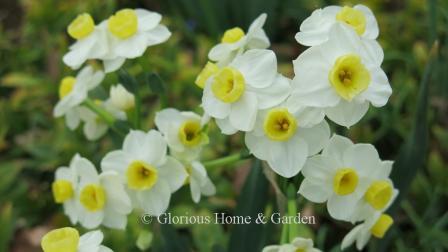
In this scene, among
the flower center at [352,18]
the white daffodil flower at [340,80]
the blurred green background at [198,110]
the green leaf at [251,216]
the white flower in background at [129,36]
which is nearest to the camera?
the white daffodil flower at [340,80]

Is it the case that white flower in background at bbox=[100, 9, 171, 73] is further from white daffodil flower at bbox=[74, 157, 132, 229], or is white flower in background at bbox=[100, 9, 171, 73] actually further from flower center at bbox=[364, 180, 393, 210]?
flower center at bbox=[364, 180, 393, 210]

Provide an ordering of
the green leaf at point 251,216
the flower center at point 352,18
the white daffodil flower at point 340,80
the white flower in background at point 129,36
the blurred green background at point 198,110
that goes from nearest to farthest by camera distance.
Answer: the white daffodil flower at point 340,80 < the flower center at point 352,18 < the white flower in background at point 129,36 < the green leaf at point 251,216 < the blurred green background at point 198,110

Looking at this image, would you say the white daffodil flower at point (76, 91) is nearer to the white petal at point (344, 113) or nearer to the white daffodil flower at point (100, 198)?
the white daffodil flower at point (100, 198)

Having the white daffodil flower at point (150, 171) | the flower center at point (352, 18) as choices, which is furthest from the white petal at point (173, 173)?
the flower center at point (352, 18)

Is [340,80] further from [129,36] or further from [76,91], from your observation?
[76,91]

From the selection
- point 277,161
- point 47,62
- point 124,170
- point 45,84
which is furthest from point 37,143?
point 277,161

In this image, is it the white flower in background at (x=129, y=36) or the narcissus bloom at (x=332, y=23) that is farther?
the white flower in background at (x=129, y=36)

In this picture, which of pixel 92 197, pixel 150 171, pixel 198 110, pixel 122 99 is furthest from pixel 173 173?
pixel 198 110
